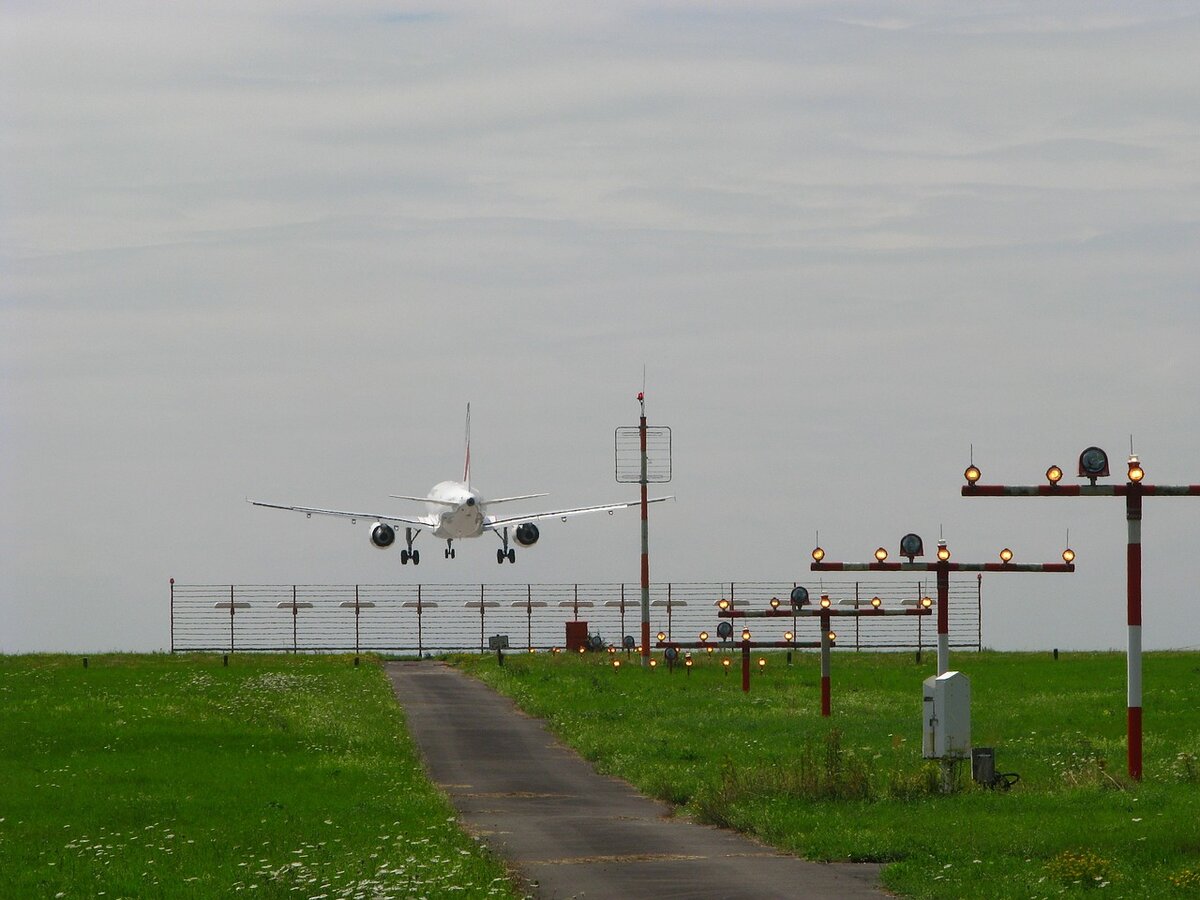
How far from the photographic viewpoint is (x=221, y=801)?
2878 cm

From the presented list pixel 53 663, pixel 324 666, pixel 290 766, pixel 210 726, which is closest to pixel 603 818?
pixel 290 766

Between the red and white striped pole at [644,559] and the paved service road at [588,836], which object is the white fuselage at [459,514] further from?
the paved service road at [588,836]

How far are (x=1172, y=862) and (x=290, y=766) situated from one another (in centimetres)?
1827

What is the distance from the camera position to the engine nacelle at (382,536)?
324 feet

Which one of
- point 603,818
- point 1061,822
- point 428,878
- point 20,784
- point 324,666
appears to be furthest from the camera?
point 324,666

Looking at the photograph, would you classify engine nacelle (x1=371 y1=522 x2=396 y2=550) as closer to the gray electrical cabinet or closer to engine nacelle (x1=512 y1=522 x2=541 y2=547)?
engine nacelle (x1=512 y1=522 x2=541 y2=547)

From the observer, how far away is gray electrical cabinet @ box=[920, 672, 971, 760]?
2841 cm

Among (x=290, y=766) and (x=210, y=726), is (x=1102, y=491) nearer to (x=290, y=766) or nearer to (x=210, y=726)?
(x=290, y=766)

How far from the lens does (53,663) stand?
74688mm

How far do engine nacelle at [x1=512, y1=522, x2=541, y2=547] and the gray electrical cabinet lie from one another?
70.2m

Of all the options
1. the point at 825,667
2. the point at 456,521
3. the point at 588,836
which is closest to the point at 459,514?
the point at 456,521

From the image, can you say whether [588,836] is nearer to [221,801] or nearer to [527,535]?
[221,801]

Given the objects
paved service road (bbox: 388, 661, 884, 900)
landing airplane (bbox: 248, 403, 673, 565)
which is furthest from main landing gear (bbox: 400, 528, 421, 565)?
paved service road (bbox: 388, 661, 884, 900)

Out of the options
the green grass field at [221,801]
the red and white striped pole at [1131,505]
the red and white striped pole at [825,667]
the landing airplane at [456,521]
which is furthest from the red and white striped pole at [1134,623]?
the landing airplane at [456,521]
